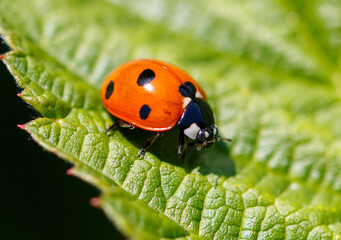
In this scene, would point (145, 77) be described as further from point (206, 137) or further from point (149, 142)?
point (206, 137)

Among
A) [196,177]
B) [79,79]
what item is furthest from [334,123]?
[79,79]

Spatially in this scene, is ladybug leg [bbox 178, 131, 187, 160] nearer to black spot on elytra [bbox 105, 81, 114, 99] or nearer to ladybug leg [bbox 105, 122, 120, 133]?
ladybug leg [bbox 105, 122, 120, 133]

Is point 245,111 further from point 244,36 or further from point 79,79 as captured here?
point 79,79

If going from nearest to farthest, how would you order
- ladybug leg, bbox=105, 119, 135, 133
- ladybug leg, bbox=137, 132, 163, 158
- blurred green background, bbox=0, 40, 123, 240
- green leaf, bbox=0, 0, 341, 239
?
green leaf, bbox=0, 0, 341, 239 → ladybug leg, bbox=137, 132, 163, 158 → ladybug leg, bbox=105, 119, 135, 133 → blurred green background, bbox=0, 40, 123, 240

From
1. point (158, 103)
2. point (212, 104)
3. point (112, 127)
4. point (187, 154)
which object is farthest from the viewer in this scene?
point (212, 104)

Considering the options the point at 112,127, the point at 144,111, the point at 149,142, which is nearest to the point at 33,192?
the point at 112,127

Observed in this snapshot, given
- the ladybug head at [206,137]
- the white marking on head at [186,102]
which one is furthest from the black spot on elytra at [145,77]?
the ladybug head at [206,137]

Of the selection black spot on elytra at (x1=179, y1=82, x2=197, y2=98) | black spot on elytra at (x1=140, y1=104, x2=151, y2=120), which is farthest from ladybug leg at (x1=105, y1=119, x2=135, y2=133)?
black spot on elytra at (x1=179, y1=82, x2=197, y2=98)

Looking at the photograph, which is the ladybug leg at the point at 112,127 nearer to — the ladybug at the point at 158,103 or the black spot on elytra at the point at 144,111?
the ladybug at the point at 158,103
